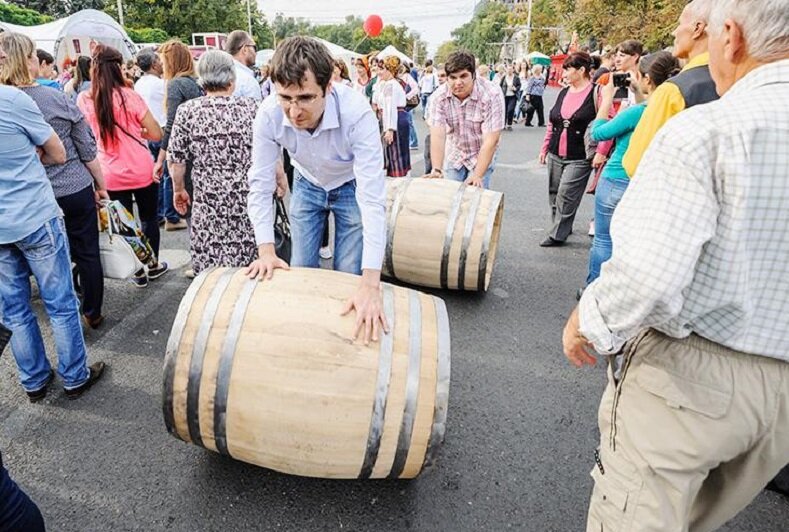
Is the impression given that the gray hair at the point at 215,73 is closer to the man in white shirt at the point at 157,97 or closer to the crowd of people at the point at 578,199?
the crowd of people at the point at 578,199

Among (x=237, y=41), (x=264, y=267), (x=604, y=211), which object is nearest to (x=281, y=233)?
(x=264, y=267)

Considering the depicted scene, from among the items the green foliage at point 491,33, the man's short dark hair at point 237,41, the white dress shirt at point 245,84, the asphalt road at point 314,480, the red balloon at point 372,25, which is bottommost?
the asphalt road at point 314,480

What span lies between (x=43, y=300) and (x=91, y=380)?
0.59 m

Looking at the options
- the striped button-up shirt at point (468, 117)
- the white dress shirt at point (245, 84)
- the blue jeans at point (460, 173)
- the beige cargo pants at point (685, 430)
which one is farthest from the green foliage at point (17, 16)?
the beige cargo pants at point (685, 430)

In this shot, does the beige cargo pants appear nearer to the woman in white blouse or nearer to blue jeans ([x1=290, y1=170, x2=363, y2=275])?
blue jeans ([x1=290, y1=170, x2=363, y2=275])

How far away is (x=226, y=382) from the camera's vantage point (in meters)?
1.98

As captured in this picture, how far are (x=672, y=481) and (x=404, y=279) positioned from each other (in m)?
3.07

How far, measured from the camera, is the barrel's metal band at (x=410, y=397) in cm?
197

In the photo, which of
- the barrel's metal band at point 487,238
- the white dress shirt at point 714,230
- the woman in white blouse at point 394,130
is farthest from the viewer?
the woman in white blouse at point 394,130

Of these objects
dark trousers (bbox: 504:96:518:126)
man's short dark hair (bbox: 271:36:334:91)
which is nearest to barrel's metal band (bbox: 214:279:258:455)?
man's short dark hair (bbox: 271:36:334:91)

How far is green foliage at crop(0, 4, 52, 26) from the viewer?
25328 millimetres

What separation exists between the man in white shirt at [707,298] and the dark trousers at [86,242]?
10.7 feet

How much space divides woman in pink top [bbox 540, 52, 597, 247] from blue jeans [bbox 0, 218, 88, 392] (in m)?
4.30

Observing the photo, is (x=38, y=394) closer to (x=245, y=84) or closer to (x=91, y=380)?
(x=91, y=380)
